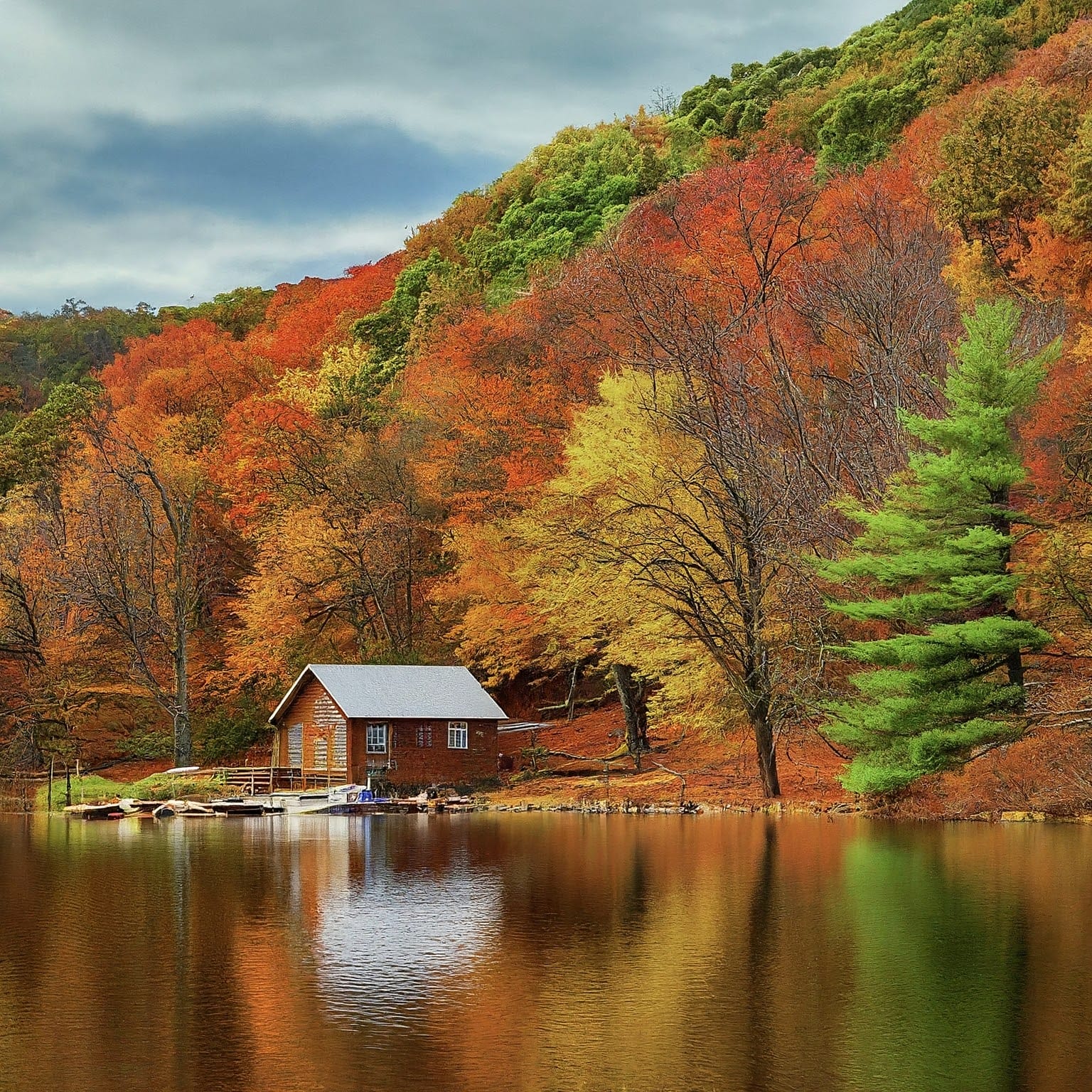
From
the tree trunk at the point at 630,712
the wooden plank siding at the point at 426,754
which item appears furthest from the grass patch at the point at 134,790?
the tree trunk at the point at 630,712

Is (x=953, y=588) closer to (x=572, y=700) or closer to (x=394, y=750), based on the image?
(x=394, y=750)

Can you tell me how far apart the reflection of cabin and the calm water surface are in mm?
17718

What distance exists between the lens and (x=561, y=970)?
1534 centimetres

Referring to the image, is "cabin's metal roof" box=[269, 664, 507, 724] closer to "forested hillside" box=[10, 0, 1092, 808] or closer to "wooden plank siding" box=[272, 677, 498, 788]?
"wooden plank siding" box=[272, 677, 498, 788]

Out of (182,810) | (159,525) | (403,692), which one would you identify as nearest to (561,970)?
(182,810)

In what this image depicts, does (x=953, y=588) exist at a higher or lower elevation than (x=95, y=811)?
higher

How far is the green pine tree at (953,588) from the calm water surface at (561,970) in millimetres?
3075

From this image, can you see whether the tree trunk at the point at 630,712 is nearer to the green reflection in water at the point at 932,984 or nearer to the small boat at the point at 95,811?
the small boat at the point at 95,811

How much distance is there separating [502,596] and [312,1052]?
37.2 m

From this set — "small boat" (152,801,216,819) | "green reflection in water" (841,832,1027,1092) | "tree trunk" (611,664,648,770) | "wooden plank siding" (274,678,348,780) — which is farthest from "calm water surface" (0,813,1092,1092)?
"tree trunk" (611,664,648,770)

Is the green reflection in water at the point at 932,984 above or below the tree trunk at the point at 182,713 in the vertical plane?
below

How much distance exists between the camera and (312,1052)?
1195 cm

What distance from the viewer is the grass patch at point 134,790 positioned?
146ft

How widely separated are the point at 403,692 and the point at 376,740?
1.91 m
